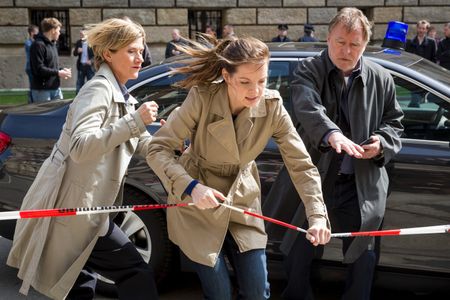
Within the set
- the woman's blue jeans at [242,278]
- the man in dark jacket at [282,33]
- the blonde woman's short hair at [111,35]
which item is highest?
the blonde woman's short hair at [111,35]

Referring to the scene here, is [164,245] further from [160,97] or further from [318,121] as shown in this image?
[318,121]

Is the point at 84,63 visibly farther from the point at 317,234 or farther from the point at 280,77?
the point at 317,234

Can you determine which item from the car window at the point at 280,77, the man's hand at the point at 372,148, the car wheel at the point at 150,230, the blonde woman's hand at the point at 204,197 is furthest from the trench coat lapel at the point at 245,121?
the car wheel at the point at 150,230

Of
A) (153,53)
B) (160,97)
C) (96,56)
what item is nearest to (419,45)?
(153,53)

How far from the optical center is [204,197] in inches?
105

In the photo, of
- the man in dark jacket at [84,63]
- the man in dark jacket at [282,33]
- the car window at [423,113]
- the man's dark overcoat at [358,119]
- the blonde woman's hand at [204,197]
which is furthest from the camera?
the man in dark jacket at [282,33]

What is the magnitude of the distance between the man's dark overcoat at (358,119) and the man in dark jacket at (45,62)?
6.48 metres

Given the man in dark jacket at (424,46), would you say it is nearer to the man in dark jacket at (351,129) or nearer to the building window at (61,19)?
the building window at (61,19)

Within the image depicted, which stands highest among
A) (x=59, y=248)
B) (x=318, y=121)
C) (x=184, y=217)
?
(x=318, y=121)

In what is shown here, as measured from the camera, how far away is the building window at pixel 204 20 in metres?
Answer: 17.3

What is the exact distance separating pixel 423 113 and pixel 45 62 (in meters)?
6.83

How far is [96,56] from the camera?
328 cm

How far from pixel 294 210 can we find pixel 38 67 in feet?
22.5

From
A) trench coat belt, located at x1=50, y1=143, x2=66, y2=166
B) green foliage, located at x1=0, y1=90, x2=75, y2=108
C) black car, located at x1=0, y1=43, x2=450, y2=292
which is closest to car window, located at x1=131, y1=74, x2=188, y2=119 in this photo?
black car, located at x1=0, y1=43, x2=450, y2=292
